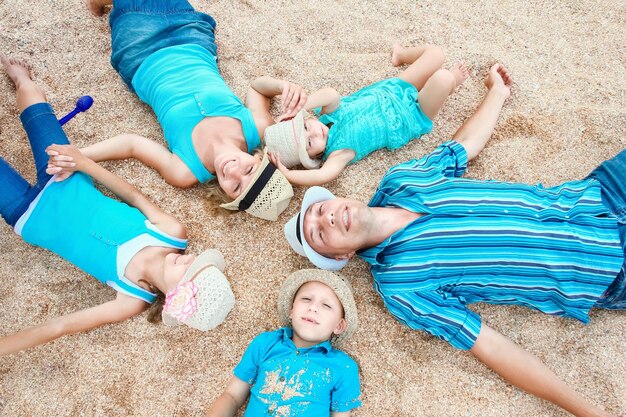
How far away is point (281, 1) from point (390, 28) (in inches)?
31.1

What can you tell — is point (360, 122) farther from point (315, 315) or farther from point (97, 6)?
point (97, 6)

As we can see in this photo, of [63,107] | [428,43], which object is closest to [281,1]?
[428,43]

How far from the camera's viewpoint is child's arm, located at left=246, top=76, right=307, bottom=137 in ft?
8.92

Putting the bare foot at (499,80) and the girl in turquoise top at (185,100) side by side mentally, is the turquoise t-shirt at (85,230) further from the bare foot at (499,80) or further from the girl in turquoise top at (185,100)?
the bare foot at (499,80)

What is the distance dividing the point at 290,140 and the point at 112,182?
3.39 ft

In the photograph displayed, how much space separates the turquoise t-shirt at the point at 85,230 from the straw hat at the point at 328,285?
2.27 ft

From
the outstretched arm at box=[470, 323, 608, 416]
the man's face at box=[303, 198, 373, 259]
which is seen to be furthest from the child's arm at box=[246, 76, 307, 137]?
the outstretched arm at box=[470, 323, 608, 416]

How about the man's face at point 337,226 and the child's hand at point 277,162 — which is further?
the child's hand at point 277,162

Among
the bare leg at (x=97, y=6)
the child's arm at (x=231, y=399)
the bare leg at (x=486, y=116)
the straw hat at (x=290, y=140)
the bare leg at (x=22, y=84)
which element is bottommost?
the child's arm at (x=231, y=399)

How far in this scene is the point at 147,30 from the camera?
3.01 m

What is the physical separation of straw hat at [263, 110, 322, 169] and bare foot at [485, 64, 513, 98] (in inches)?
47.9

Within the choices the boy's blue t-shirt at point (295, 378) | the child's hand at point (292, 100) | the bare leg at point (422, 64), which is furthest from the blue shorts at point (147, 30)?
the boy's blue t-shirt at point (295, 378)

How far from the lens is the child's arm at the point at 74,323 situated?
7.79 ft

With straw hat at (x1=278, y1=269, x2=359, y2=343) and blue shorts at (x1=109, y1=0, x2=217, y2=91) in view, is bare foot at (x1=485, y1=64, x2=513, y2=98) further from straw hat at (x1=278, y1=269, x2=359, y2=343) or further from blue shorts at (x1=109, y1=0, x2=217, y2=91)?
blue shorts at (x1=109, y1=0, x2=217, y2=91)
